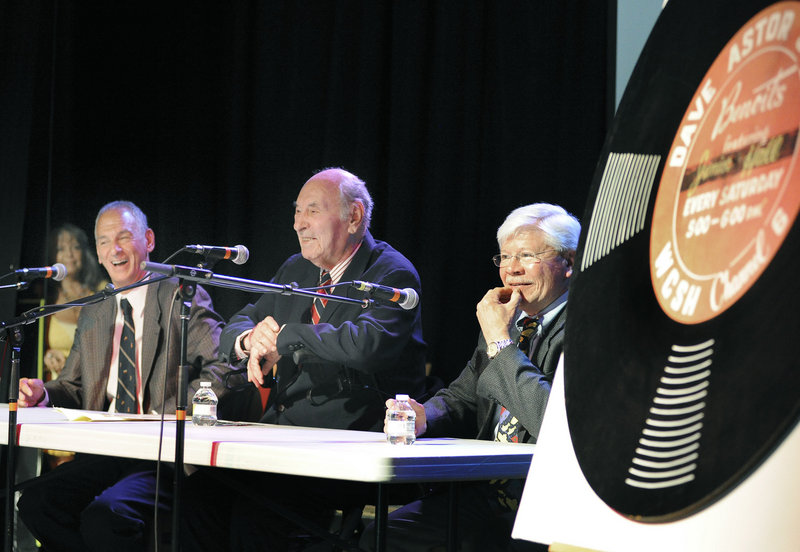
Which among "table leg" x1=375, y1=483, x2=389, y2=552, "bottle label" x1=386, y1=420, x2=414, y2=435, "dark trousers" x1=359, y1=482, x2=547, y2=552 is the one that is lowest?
"dark trousers" x1=359, y1=482, x2=547, y2=552

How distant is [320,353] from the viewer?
283 centimetres

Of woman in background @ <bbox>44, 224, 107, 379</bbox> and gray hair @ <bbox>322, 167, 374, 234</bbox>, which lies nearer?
gray hair @ <bbox>322, 167, 374, 234</bbox>

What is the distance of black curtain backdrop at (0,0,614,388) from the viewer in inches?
123

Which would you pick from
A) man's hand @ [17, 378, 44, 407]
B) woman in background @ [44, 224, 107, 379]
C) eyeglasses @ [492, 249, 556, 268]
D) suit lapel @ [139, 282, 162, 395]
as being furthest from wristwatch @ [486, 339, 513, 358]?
woman in background @ [44, 224, 107, 379]

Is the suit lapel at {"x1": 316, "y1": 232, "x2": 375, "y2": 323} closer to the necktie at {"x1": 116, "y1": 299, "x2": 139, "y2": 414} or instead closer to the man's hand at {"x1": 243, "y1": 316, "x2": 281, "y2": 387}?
the man's hand at {"x1": 243, "y1": 316, "x2": 281, "y2": 387}

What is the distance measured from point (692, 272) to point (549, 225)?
1.84 metres

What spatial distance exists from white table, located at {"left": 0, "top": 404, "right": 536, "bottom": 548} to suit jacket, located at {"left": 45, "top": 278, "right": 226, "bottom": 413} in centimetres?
85

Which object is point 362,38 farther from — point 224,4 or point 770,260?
point 770,260

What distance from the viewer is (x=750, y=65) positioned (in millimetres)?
749

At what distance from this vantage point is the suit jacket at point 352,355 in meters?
2.84

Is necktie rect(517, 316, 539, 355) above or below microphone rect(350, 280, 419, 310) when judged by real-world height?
below

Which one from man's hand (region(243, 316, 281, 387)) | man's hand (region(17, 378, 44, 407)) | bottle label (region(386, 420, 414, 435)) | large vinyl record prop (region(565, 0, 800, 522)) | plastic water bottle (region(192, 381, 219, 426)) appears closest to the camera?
large vinyl record prop (region(565, 0, 800, 522))

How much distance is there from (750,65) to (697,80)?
0.29 feet

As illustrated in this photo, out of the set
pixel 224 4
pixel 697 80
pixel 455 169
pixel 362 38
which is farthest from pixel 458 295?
pixel 697 80
